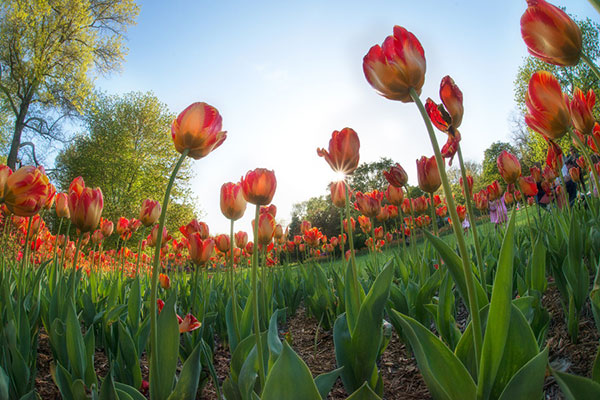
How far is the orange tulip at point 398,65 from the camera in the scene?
73 centimetres

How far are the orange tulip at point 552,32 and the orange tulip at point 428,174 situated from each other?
25.2 inches

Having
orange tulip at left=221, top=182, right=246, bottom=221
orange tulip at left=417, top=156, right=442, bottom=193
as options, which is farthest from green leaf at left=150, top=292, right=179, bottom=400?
orange tulip at left=417, top=156, right=442, bottom=193

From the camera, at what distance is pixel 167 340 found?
95cm

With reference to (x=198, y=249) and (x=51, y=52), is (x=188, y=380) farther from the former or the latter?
(x=51, y=52)

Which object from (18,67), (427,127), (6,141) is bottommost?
(427,127)

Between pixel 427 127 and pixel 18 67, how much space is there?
63.5 feet

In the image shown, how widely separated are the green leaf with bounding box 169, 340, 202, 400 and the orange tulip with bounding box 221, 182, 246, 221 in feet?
1.46

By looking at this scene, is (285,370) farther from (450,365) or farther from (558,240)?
(558,240)

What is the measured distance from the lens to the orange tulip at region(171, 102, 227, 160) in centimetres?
89

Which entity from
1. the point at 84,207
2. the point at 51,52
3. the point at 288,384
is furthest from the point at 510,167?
the point at 51,52

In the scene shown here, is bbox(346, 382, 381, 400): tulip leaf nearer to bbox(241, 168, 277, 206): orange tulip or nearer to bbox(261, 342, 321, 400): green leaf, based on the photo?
bbox(261, 342, 321, 400): green leaf

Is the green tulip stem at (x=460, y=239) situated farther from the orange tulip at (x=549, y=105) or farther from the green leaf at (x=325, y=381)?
the orange tulip at (x=549, y=105)

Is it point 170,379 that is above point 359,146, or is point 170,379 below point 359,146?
below

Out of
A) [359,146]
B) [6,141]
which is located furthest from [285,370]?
[6,141]
